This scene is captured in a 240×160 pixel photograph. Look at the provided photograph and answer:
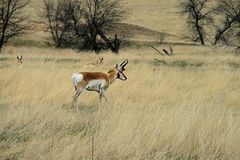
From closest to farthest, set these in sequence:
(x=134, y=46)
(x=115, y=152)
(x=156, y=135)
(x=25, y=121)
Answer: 1. (x=115, y=152)
2. (x=156, y=135)
3. (x=25, y=121)
4. (x=134, y=46)

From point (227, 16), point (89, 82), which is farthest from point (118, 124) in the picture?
point (227, 16)

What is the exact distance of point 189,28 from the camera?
216 feet

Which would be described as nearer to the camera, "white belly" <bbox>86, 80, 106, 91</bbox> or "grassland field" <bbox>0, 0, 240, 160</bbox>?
"grassland field" <bbox>0, 0, 240, 160</bbox>

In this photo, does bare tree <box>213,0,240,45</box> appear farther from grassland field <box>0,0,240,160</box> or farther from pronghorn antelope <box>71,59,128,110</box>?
pronghorn antelope <box>71,59,128,110</box>

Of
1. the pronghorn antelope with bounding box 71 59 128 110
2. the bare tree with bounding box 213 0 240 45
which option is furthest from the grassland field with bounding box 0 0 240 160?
the bare tree with bounding box 213 0 240 45

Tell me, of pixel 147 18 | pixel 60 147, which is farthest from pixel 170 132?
pixel 147 18

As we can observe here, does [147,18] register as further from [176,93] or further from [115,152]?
[115,152]

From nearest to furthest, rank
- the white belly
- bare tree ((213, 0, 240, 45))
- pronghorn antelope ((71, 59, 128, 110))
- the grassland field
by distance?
1. the grassland field
2. pronghorn antelope ((71, 59, 128, 110))
3. the white belly
4. bare tree ((213, 0, 240, 45))

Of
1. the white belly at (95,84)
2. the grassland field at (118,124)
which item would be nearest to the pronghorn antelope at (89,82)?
the white belly at (95,84)

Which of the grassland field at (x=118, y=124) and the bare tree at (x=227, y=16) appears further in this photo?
the bare tree at (x=227, y=16)

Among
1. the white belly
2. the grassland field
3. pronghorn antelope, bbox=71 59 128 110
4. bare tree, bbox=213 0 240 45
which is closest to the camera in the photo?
the grassland field

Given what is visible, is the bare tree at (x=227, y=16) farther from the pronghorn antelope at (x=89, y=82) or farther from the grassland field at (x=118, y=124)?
the pronghorn antelope at (x=89, y=82)

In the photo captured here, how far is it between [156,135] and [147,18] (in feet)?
230

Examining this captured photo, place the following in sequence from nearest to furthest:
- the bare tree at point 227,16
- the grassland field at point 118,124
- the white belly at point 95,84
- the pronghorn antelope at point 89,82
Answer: the grassland field at point 118,124, the pronghorn antelope at point 89,82, the white belly at point 95,84, the bare tree at point 227,16
